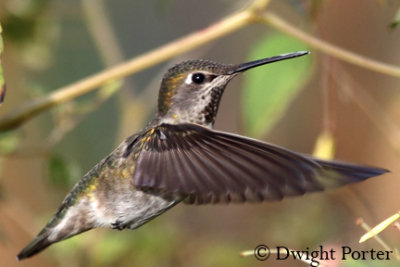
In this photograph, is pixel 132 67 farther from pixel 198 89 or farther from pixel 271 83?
pixel 271 83

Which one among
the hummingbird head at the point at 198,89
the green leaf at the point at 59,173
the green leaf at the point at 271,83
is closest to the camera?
the hummingbird head at the point at 198,89

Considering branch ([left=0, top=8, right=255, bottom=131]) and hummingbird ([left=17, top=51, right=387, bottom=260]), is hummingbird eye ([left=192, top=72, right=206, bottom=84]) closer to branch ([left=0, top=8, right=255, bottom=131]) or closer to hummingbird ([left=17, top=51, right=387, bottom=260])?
hummingbird ([left=17, top=51, right=387, bottom=260])

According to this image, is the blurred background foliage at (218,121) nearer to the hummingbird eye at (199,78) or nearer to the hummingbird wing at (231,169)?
the hummingbird eye at (199,78)

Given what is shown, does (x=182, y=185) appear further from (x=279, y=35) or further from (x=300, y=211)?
(x=300, y=211)

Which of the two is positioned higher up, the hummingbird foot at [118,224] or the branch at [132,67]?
the branch at [132,67]

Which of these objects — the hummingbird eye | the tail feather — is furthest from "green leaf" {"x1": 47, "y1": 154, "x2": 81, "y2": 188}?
the tail feather

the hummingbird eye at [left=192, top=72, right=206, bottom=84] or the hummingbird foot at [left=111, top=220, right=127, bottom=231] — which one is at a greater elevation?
the hummingbird eye at [left=192, top=72, right=206, bottom=84]

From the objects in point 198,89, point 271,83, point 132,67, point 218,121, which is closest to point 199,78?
point 198,89

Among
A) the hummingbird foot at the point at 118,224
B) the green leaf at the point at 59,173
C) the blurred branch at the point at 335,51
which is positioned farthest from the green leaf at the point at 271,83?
the green leaf at the point at 59,173
